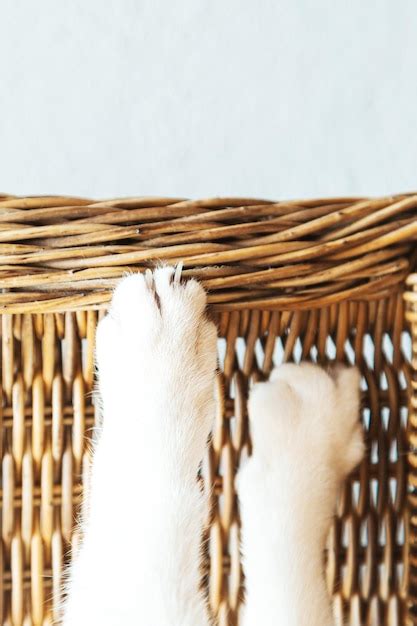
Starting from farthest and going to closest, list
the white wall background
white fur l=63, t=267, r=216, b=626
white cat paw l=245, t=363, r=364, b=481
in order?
the white wall background < white cat paw l=245, t=363, r=364, b=481 < white fur l=63, t=267, r=216, b=626

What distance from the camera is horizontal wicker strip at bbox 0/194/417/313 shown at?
1.90 feet

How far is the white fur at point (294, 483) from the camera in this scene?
0.66 m

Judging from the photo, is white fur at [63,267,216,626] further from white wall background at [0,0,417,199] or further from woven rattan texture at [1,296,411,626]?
white wall background at [0,0,417,199]

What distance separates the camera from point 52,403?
0.62 meters

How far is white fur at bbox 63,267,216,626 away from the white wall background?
0.74 m

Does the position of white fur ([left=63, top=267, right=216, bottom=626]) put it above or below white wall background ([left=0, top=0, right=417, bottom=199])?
below

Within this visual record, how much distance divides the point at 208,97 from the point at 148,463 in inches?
34.4

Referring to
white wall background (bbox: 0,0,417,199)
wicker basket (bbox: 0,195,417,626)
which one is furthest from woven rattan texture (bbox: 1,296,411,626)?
white wall background (bbox: 0,0,417,199)

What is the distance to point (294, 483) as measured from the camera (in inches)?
26.6

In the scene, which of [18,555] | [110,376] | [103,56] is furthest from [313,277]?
[103,56]

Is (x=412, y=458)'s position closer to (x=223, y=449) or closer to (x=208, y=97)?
(x=223, y=449)

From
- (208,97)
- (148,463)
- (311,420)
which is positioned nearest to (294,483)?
(311,420)

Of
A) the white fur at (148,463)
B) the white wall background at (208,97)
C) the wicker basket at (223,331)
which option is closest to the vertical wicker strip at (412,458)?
the wicker basket at (223,331)

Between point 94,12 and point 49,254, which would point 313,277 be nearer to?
point 49,254
